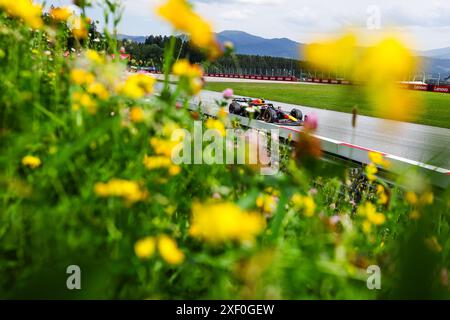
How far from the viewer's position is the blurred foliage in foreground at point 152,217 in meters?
0.78

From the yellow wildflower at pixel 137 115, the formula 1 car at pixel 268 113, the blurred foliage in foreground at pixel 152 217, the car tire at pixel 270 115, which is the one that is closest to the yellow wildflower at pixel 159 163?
the blurred foliage in foreground at pixel 152 217

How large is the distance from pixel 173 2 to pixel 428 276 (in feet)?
2.41

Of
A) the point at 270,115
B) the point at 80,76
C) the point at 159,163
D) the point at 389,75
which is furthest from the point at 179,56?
the point at 270,115

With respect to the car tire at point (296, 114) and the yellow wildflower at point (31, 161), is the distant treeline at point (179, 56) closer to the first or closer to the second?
the yellow wildflower at point (31, 161)

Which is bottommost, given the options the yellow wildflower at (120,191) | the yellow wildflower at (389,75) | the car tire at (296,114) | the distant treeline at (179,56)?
the car tire at (296,114)

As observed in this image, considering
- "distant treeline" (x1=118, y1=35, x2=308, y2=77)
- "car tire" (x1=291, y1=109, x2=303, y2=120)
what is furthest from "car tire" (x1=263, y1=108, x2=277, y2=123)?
"distant treeline" (x1=118, y1=35, x2=308, y2=77)

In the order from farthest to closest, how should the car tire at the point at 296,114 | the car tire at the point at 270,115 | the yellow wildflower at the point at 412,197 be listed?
the car tire at the point at 296,114 → the car tire at the point at 270,115 → the yellow wildflower at the point at 412,197

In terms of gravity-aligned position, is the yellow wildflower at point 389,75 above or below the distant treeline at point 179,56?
below

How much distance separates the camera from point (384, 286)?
116cm

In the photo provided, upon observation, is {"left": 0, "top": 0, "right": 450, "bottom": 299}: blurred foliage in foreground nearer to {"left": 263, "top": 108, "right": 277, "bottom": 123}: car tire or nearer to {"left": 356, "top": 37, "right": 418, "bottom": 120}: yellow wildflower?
{"left": 356, "top": 37, "right": 418, "bottom": 120}: yellow wildflower

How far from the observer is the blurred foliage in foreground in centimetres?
78

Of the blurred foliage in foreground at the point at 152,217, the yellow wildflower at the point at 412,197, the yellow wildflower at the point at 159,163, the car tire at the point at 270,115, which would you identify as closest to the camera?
the blurred foliage in foreground at the point at 152,217
